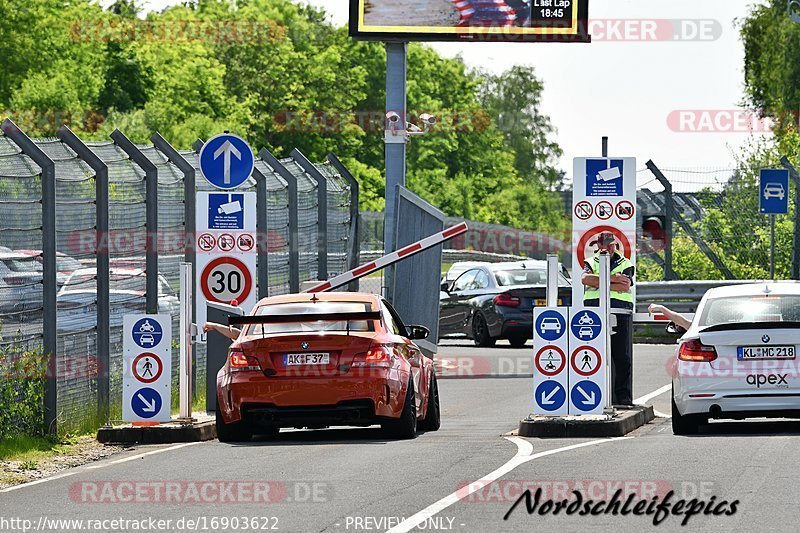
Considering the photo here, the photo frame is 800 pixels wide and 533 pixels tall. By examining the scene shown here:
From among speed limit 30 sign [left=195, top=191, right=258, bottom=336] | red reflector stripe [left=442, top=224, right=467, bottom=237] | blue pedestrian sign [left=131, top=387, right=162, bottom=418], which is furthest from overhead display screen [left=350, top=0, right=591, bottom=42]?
blue pedestrian sign [left=131, top=387, right=162, bottom=418]

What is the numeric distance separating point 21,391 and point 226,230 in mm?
3523

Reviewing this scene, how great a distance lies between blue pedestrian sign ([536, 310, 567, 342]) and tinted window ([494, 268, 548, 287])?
16431 millimetres

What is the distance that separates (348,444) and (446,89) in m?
85.0

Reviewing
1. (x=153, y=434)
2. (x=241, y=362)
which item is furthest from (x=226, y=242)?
(x=241, y=362)

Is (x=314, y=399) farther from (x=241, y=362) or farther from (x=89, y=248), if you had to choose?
(x=89, y=248)

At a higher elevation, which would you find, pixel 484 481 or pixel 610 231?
pixel 610 231

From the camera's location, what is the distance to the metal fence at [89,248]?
17.8 metres

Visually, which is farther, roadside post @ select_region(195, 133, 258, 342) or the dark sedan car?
the dark sedan car

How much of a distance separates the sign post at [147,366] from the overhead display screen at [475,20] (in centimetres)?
1226

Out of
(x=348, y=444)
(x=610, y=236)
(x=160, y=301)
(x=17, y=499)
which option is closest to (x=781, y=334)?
(x=610, y=236)

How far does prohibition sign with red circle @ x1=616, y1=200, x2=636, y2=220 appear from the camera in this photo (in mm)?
19734

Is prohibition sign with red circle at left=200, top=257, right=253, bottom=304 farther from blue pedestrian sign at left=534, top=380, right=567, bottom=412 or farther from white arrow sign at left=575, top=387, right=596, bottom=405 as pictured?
white arrow sign at left=575, top=387, right=596, bottom=405

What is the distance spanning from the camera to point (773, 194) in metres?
35.0

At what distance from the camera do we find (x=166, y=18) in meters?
101
